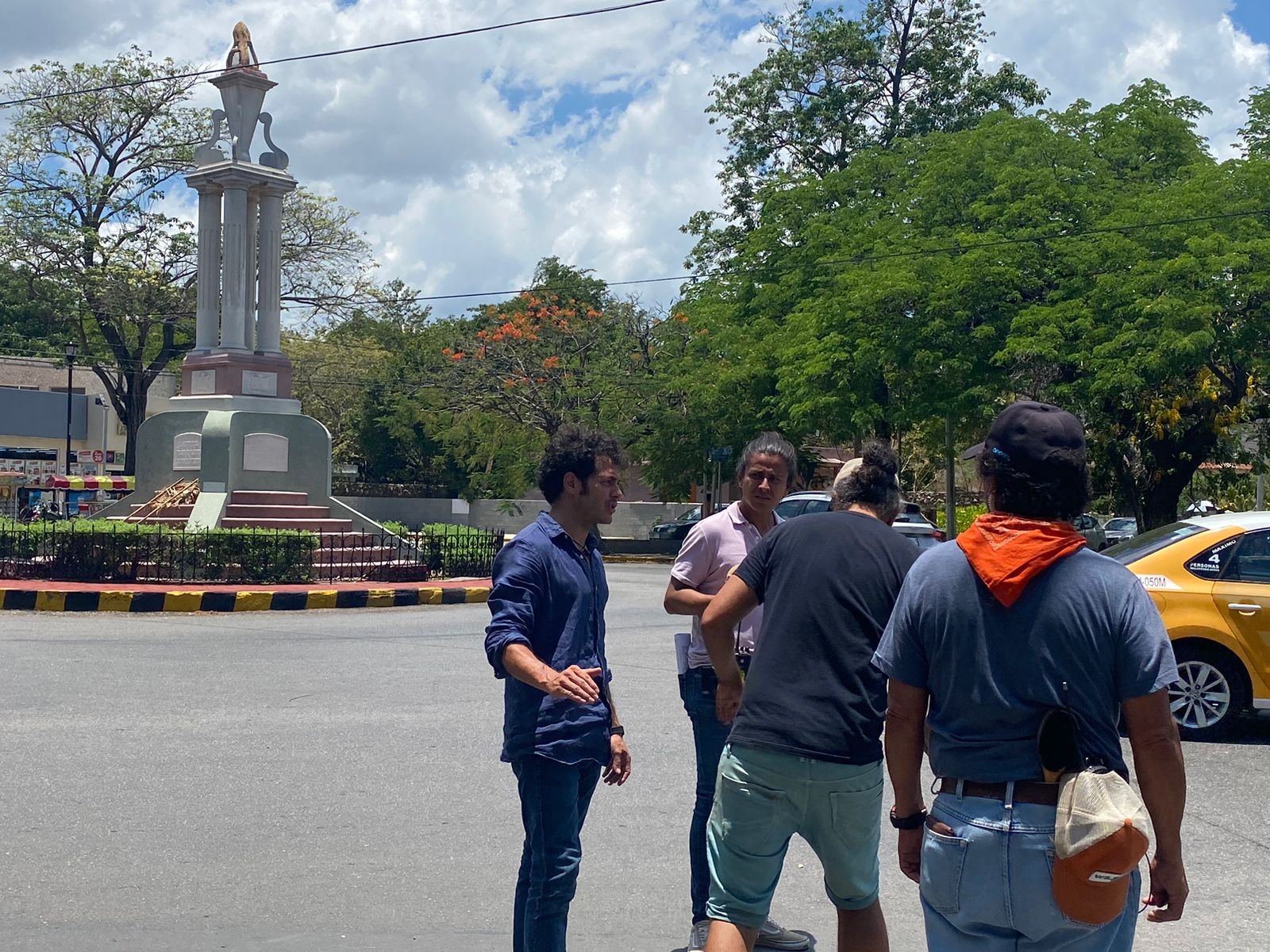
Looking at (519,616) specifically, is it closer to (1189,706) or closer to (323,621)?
(1189,706)

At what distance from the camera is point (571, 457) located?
170 inches

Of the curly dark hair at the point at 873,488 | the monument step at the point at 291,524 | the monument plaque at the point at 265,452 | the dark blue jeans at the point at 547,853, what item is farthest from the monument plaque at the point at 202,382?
the curly dark hair at the point at 873,488

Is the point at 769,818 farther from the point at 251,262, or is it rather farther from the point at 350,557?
the point at 251,262

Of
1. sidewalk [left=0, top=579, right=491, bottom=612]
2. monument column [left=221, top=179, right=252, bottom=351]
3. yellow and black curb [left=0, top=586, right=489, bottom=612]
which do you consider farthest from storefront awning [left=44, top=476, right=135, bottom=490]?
yellow and black curb [left=0, top=586, right=489, bottom=612]

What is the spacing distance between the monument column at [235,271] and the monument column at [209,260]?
0.38 m

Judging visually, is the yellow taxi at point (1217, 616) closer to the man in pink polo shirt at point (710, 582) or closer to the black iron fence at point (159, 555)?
the man in pink polo shirt at point (710, 582)

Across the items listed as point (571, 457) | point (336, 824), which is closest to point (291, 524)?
point (336, 824)

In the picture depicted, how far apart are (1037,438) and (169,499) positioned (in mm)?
21318

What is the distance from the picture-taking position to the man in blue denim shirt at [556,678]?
3902 millimetres

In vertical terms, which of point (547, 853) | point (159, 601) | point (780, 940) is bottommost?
point (780, 940)

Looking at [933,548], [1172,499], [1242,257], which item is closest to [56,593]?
[933,548]

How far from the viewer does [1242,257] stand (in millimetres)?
21219

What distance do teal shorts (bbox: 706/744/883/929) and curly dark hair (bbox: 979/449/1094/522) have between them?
1.01 metres

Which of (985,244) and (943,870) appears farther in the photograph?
(985,244)
